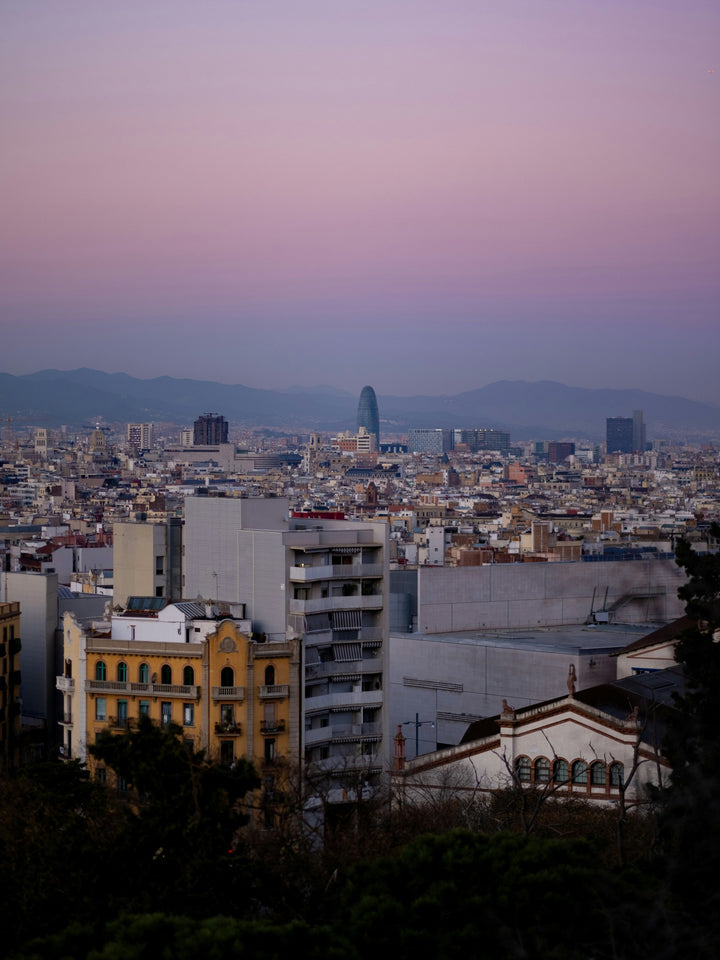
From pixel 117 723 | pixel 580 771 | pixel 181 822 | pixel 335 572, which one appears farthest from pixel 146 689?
pixel 181 822

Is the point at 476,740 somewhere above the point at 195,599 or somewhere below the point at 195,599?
below

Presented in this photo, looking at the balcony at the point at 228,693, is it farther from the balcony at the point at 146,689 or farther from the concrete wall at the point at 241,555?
the concrete wall at the point at 241,555

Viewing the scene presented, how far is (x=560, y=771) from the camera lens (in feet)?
89.5

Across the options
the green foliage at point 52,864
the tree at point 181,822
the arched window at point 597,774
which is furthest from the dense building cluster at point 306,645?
the tree at point 181,822

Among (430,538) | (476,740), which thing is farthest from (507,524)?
(476,740)

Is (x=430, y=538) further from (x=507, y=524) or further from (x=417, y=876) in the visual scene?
(x=417, y=876)

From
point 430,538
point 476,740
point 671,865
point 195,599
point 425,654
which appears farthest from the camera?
point 430,538

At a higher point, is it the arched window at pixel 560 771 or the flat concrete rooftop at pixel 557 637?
the flat concrete rooftop at pixel 557 637

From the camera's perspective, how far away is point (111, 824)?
21.4m

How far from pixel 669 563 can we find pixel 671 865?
34.2 meters

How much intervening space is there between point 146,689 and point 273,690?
240 centimetres

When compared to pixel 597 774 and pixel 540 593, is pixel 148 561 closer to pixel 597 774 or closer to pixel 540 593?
pixel 597 774

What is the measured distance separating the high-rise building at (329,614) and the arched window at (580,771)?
14.0 feet

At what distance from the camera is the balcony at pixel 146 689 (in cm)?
2933
